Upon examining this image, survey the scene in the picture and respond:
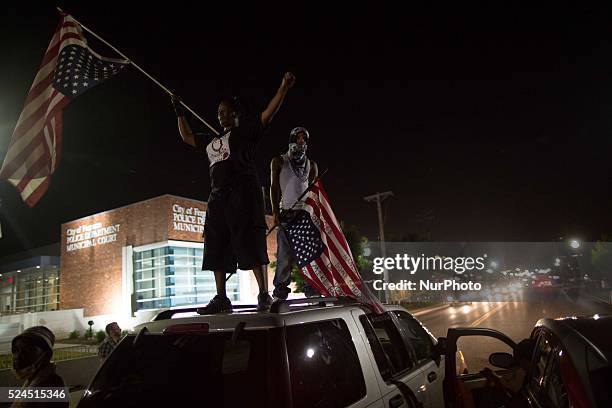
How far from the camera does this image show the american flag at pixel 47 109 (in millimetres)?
4531

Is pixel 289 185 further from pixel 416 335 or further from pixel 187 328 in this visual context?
pixel 187 328

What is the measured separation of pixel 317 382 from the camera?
2.40m

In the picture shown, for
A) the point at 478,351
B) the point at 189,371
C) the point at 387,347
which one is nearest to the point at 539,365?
the point at 387,347

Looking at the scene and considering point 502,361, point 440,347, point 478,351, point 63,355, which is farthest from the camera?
point 63,355

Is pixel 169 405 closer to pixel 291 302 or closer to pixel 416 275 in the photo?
pixel 291 302

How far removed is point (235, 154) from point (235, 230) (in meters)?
0.63

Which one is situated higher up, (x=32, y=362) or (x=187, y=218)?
A: (x=187, y=218)

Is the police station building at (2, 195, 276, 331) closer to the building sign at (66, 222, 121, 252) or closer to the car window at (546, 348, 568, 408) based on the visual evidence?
the building sign at (66, 222, 121, 252)

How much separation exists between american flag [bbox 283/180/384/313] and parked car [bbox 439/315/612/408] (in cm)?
125

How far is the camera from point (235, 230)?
145 inches

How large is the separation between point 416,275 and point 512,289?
16.5m

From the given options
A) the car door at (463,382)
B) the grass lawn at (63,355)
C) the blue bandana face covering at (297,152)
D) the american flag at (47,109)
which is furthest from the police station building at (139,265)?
the car door at (463,382)

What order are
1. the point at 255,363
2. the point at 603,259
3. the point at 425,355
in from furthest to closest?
the point at 603,259, the point at 425,355, the point at 255,363

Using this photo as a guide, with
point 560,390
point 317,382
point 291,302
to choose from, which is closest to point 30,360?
point 291,302
